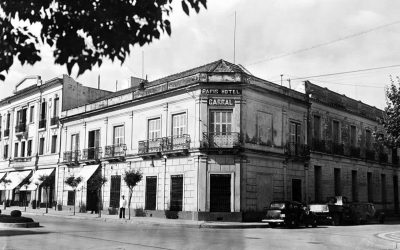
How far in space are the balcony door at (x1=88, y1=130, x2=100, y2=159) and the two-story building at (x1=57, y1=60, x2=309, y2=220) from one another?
82 centimetres

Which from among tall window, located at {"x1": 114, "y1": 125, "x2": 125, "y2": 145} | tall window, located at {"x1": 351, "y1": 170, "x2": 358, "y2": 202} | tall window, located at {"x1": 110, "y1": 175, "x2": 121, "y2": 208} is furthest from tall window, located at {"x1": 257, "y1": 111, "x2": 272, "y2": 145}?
tall window, located at {"x1": 351, "y1": 170, "x2": 358, "y2": 202}

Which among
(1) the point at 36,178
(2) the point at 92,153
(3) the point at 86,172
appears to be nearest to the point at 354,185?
(2) the point at 92,153

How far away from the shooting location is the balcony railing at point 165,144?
1143 inches

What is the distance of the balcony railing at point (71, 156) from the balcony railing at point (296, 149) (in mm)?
17489

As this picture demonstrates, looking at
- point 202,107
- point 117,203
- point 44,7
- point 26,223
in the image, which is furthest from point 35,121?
point 44,7

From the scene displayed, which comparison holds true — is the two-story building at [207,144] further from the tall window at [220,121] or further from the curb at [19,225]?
the curb at [19,225]

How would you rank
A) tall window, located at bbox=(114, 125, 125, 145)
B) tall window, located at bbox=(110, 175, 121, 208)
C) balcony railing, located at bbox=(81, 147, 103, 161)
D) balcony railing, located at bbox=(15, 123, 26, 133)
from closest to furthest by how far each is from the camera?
1. tall window, located at bbox=(110, 175, 121, 208)
2. tall window, located at bbox=(114, 125, 125, 145)
3. balcony railing, located at bbox=(81, 147, 103, 161)
4. balcony railing, located at bbox=(15, 123, 26, 133)

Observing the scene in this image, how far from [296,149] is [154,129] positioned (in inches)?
401

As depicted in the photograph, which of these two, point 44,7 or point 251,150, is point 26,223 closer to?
point 251,150

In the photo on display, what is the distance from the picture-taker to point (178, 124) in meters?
29.9

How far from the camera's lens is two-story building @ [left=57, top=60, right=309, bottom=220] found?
27.8 m

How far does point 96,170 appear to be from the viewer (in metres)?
35.3

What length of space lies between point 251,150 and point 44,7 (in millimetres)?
24243

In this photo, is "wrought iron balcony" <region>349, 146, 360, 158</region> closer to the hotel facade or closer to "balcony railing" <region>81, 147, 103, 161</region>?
the hotel facade
